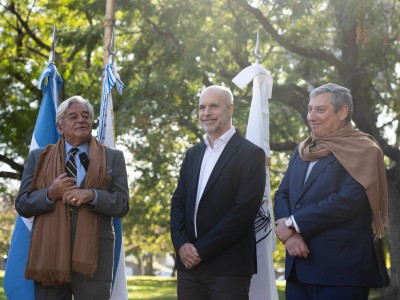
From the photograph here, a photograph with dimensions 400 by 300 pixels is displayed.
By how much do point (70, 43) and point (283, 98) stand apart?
15.9ft

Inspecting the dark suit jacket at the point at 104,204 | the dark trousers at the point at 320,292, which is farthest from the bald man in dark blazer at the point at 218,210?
the dark suit jacket at the point at 104,204

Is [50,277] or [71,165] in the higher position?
[71,165]

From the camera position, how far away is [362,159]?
522 cm

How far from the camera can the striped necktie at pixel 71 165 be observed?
587cm

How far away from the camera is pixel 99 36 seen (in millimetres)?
16703

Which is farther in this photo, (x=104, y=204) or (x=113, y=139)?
(x=113, y=139)

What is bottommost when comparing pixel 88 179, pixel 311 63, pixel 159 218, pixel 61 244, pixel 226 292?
pixel 226 292

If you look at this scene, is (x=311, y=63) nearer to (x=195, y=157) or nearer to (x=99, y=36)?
(x=99, y=36)

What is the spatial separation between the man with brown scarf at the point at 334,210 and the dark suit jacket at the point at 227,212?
0.87ft

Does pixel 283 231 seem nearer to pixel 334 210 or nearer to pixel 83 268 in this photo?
pixel 334 210

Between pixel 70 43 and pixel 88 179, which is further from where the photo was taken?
pixel 70 43

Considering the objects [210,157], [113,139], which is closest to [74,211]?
[210,157]

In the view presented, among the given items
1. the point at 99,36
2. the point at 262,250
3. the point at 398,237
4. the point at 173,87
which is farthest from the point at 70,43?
the point at 262,250

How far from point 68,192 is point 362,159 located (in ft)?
6.83
